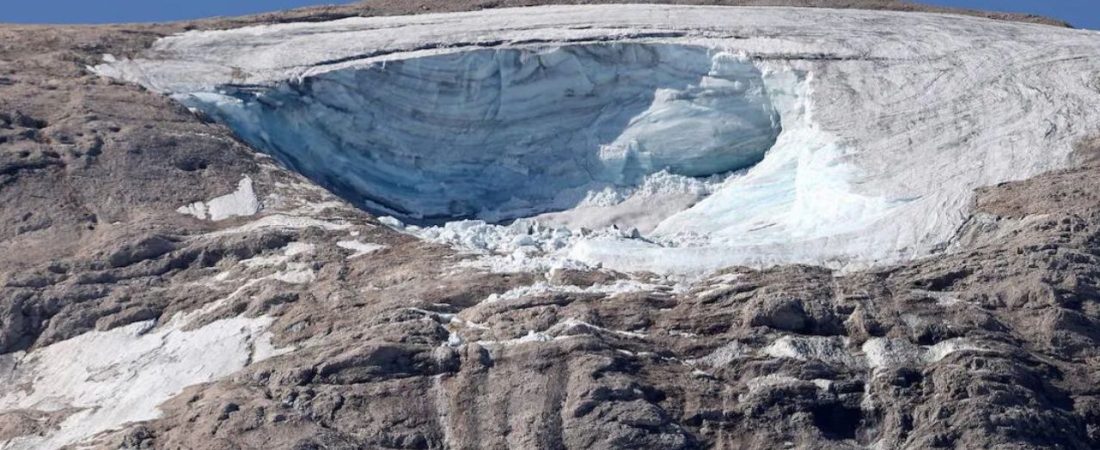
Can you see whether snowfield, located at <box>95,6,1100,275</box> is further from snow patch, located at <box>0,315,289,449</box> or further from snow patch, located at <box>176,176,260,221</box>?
snow patch, located at <box>0,315,289,449</box>

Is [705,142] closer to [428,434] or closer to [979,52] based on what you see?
[979,52]

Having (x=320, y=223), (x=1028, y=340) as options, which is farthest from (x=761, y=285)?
(x=320, y=223)

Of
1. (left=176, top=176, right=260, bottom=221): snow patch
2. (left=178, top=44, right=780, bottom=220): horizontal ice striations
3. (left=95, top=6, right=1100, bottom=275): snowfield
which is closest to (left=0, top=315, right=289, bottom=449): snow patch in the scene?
(left=176, top=176, right=260, bottom=221): snow patch

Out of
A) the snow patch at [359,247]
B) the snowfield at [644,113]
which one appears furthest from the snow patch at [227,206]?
the snowfield at [644,113]

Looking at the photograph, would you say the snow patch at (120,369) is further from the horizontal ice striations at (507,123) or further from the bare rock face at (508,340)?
the horizontal ice striations at (507,123)

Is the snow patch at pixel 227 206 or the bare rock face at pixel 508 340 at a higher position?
the snow patch at pixel 227 206

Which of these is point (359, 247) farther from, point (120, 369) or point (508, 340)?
point (508, 340)
